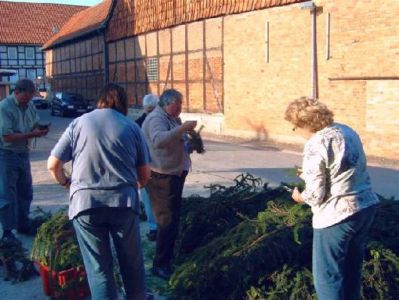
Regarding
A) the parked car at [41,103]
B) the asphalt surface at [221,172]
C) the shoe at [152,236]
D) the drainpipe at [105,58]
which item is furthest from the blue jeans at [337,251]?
the parked car at [41,103]

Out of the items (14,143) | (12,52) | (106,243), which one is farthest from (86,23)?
(106,243)

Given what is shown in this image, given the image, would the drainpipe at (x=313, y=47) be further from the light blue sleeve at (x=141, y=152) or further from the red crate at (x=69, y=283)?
the light blue sleeve at (x=141, y=152)

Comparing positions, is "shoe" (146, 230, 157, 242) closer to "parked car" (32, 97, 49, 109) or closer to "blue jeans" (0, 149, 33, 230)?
"blue jeans" (0, 149, 33, 230)

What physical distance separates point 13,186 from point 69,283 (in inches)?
87.3

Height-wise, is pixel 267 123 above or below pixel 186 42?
below

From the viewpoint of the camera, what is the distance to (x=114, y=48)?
1237 inches

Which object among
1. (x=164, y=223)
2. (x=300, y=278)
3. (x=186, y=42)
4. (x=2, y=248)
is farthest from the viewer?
(x=186, y=42)

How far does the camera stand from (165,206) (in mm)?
5250

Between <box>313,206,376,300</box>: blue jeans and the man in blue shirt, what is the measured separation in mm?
3833

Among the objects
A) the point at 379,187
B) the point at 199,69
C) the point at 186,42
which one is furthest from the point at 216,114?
the point at 379,187

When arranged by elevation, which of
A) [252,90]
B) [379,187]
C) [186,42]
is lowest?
[379,187]

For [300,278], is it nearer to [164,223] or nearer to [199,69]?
[164,223]

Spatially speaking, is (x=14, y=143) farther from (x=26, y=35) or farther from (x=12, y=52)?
(x=26, y=35)

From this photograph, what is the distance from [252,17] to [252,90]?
2.52 meters
